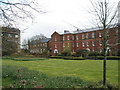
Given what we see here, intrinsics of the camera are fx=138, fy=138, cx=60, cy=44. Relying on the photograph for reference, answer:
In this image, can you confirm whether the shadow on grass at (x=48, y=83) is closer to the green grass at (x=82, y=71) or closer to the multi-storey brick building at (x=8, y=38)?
the green grass at (x=82, y=71)

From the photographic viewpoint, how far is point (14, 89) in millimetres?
5340

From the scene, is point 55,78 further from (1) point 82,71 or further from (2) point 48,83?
(1) point 82,71

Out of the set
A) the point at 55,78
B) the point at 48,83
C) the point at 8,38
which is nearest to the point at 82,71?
the point at 55,78

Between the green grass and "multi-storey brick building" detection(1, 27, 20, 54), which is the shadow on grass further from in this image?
"multi-storey brick building" detection(1, 27, 20, 54)

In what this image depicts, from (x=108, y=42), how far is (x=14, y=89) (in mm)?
4729

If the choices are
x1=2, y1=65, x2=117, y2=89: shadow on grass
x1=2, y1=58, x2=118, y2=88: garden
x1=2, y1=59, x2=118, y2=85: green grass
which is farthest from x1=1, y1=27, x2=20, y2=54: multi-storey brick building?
x1=2, y1=59, x2=118, y2=85: green grass

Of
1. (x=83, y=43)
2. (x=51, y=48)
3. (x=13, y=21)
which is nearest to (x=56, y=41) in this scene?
(x=51, y=48)

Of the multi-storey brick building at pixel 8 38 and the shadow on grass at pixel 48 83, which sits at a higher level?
the multi-storey brick building at pixel 8 38

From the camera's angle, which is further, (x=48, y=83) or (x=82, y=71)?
(x=82, y=71)

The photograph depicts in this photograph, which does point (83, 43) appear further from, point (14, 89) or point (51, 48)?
point (14, 89)

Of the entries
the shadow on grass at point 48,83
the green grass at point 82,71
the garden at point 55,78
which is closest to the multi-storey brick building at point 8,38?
the garden at point 55,78

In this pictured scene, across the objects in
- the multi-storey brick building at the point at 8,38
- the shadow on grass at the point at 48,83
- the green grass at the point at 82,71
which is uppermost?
the multi-storey brick building at the point at 8,38

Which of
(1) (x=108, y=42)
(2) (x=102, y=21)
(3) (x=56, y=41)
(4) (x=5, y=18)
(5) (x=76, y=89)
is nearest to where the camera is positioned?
(5) (x=76, y=89)

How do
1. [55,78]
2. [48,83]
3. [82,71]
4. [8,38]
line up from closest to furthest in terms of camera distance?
1. [48,83]
2. [55,78]
3. [8,38]
4. [82,71]
